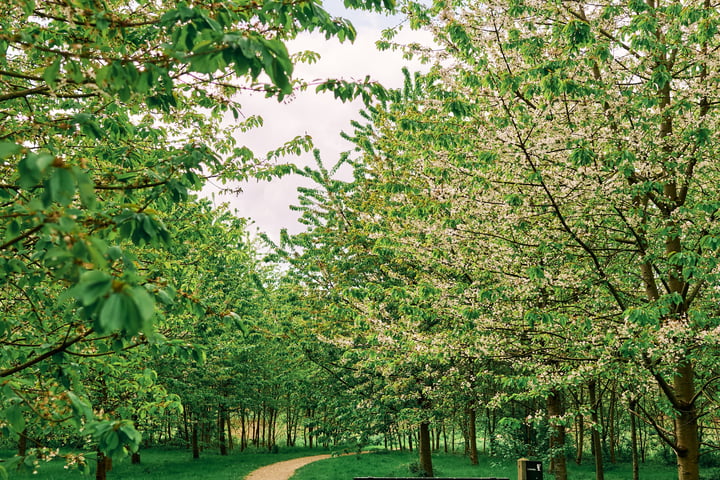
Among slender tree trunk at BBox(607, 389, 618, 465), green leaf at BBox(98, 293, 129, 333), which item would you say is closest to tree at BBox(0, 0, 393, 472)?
green leaf at BBox(98, 293, 129, 333)

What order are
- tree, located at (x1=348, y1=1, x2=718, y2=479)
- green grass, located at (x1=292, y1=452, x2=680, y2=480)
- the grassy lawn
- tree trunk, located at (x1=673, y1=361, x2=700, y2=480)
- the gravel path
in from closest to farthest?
1. tree, located at (x1=348, y1=1, x2=718, y2=479)
2. tree trunk, located at (x1=673, y1=361, x2=700, y2=480)
3. the grassy lawn
4. green grass, located at (x1=292, y1=452, x2=680, y2=480)
5. the gravel path

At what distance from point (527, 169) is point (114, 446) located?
6.22 metres

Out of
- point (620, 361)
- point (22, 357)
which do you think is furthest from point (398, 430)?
point (22, 357)

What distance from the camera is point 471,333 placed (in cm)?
815

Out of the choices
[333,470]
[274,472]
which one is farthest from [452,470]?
[274,472]

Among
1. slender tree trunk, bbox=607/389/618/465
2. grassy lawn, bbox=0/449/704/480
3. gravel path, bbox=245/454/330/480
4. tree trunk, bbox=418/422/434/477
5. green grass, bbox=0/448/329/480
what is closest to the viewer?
tree trunk, bbox=418/422/434/477

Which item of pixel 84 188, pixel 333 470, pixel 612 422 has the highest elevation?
pixel 84 188

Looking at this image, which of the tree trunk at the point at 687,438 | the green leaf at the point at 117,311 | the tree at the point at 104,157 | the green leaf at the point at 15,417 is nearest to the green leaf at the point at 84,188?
the tree at the point at 104,157

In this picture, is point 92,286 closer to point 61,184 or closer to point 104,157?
point 61,184

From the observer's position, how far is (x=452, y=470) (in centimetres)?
1878

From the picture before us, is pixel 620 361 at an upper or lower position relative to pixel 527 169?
lower

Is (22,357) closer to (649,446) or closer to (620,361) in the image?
(620,361)

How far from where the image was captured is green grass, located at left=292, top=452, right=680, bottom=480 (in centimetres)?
1733

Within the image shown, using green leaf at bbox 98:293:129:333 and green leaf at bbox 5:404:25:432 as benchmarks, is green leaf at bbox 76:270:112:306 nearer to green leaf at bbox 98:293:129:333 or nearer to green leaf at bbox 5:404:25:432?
green leaf at bbox 98:293:129:333
